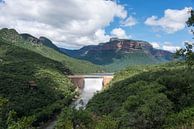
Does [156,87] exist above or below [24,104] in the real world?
above

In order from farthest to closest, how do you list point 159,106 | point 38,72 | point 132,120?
point 38,72 < point 159,106 < point 132,120

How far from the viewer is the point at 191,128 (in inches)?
635

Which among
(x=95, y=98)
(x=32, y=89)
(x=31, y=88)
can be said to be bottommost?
(x=95, y=98)

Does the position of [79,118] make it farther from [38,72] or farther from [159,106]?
[38,72]

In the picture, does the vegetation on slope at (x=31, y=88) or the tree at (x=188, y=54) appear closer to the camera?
the tree at (x=188, y=54)

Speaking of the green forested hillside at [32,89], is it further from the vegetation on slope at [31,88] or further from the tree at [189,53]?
the tree at [189,53]

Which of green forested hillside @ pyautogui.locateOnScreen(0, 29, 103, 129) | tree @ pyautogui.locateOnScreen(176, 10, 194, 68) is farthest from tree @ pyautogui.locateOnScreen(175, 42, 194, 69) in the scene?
green forested hillside @ pyautogui.locateOnScreen(0, 29, 103, 129)

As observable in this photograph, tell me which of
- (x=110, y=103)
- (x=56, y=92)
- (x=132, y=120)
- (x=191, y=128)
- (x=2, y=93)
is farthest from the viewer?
(x=56, y=92)

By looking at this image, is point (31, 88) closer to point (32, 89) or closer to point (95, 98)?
point (32, 89)

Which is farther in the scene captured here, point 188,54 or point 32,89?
point 32,89

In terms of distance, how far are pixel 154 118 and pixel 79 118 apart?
63.3ft

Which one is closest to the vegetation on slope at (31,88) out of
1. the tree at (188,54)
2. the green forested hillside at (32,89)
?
the green forested hillside at (32,89)

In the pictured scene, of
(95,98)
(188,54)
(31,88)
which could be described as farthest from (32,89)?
(188,54)

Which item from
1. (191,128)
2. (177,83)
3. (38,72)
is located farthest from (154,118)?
(38,72)
